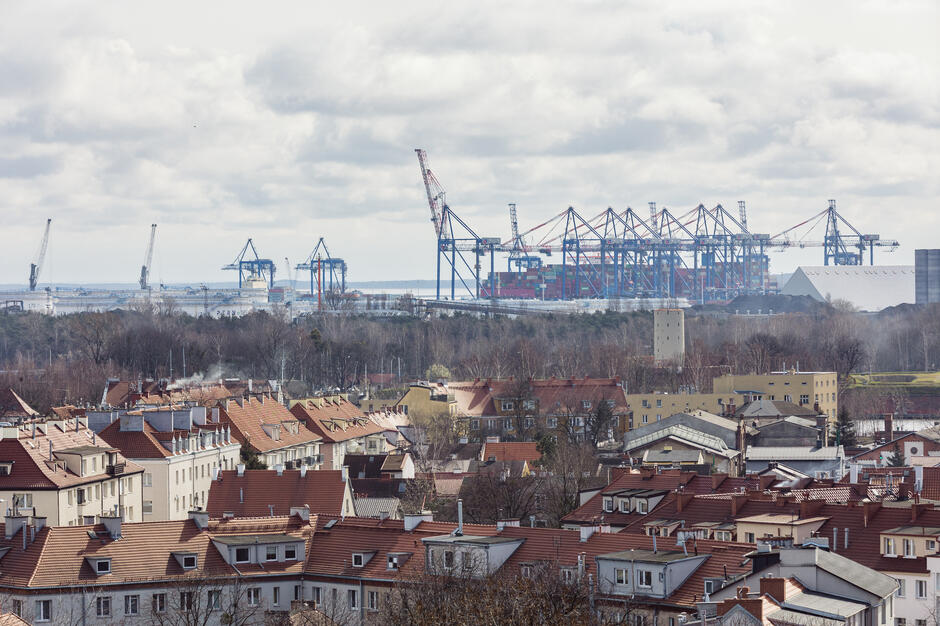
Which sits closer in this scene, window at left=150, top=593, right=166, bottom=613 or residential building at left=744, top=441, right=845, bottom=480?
window at left=150, top=593, right=166, bottom=613

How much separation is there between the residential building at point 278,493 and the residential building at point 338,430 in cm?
1360

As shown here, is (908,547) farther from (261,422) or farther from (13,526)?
(261,422)

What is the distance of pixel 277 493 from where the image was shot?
3434cm

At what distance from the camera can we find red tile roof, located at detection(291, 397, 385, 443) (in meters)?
52.4

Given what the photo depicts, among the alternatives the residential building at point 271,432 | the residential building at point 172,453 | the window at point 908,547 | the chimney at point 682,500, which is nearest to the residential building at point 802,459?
the chimney at point 682,500

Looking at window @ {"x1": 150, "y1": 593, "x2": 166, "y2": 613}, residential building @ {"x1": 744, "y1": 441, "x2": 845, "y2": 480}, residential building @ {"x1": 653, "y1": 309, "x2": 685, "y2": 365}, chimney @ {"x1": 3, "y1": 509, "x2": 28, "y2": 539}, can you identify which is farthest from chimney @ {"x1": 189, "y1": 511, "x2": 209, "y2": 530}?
residential building @ {"x1": 653, "y1": 309, "x2": 685, "y2": 365}

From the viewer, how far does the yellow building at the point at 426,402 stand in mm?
63500

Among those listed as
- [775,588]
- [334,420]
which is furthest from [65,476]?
[334,420]

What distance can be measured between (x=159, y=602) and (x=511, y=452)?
25.3m

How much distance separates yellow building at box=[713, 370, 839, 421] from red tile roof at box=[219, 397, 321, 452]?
2259cm

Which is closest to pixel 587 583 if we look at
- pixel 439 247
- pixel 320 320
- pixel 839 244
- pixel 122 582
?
pixel 122 582

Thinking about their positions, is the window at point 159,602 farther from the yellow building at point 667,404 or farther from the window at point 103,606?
the yellow building at point 667,404

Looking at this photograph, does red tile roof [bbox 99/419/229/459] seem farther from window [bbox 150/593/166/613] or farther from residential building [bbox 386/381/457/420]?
residential building [bbox 386/381/457/420]

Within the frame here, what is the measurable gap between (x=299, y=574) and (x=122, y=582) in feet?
8.42
